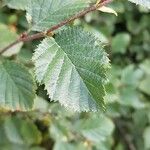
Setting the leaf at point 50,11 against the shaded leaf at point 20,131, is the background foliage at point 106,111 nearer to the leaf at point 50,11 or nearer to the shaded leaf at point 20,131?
the shaded leaf at point 20,131

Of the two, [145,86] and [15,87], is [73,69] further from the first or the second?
[145,86]

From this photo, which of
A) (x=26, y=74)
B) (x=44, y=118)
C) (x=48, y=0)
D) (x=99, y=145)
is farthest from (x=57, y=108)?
(x=48, y=0)

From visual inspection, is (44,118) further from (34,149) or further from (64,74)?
(64,74)

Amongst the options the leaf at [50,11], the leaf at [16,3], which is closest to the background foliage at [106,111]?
the leaf at [16,3]

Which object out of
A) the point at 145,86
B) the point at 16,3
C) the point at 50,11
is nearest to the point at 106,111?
the point at 145,86

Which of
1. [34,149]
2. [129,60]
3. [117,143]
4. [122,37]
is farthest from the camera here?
[129,60]

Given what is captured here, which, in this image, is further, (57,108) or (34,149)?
(34,149)
